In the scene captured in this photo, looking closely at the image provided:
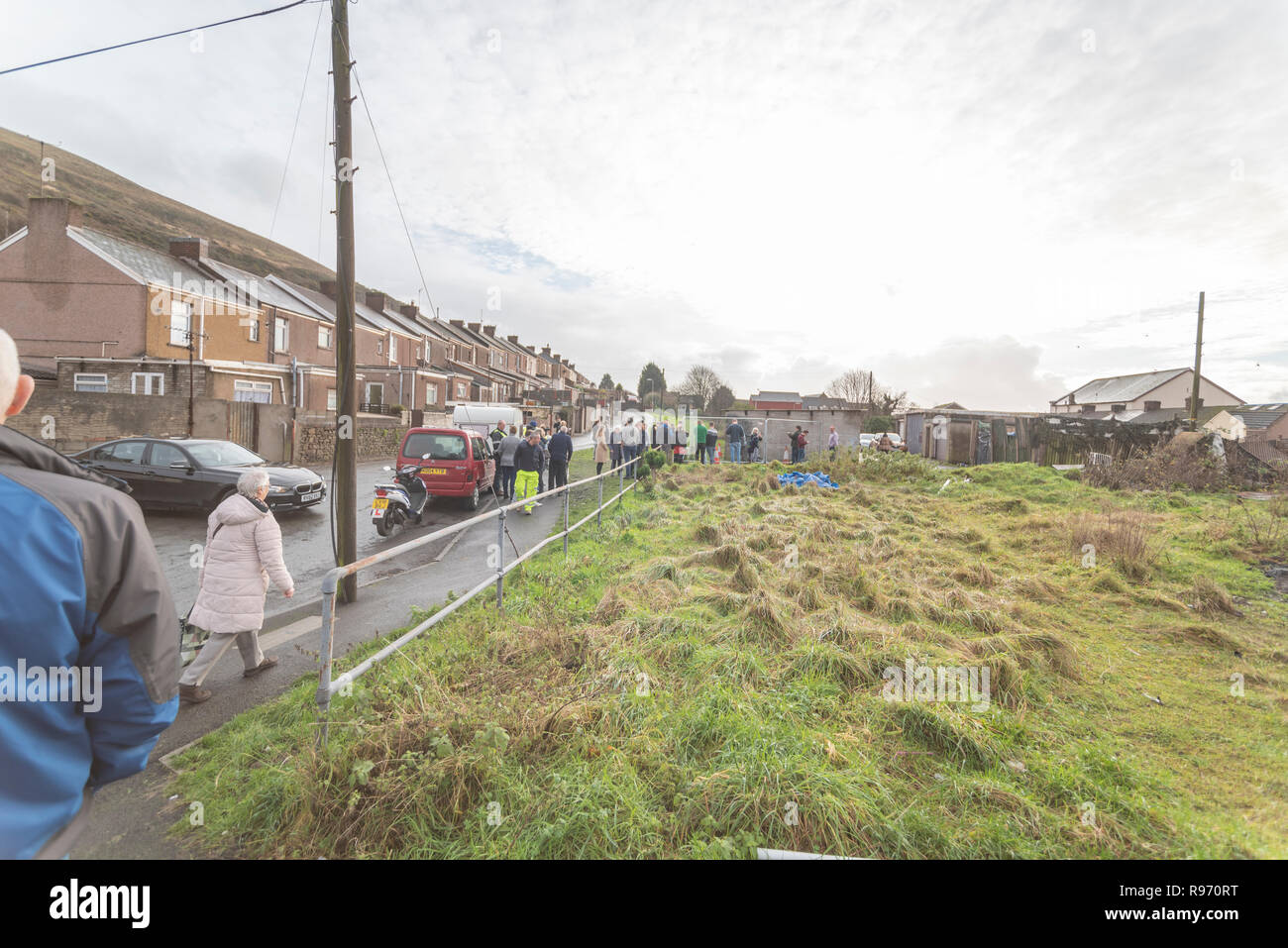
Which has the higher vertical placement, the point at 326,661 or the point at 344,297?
the point at 344,297

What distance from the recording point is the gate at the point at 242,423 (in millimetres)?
19797

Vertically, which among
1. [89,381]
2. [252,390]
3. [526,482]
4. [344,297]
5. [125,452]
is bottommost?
[526,482]

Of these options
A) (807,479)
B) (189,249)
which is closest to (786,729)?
(807,479)

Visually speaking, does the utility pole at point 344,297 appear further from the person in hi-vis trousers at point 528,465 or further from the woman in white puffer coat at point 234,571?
the person in hi-vis trousers at point 528,465

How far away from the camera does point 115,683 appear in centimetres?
141

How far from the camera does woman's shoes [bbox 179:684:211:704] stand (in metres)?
4.27

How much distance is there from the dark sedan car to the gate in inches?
332

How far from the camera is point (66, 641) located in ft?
4.31

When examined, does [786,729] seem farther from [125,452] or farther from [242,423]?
[242,423]

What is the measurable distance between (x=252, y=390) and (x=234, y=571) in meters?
29.1

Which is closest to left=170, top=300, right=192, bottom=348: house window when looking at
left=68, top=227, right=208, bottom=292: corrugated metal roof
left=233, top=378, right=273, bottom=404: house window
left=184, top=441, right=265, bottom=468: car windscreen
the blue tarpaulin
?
left=68, top=227, right=208, bottom=292: corrugated metal roof

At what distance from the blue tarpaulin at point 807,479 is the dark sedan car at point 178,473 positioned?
11.9 m
